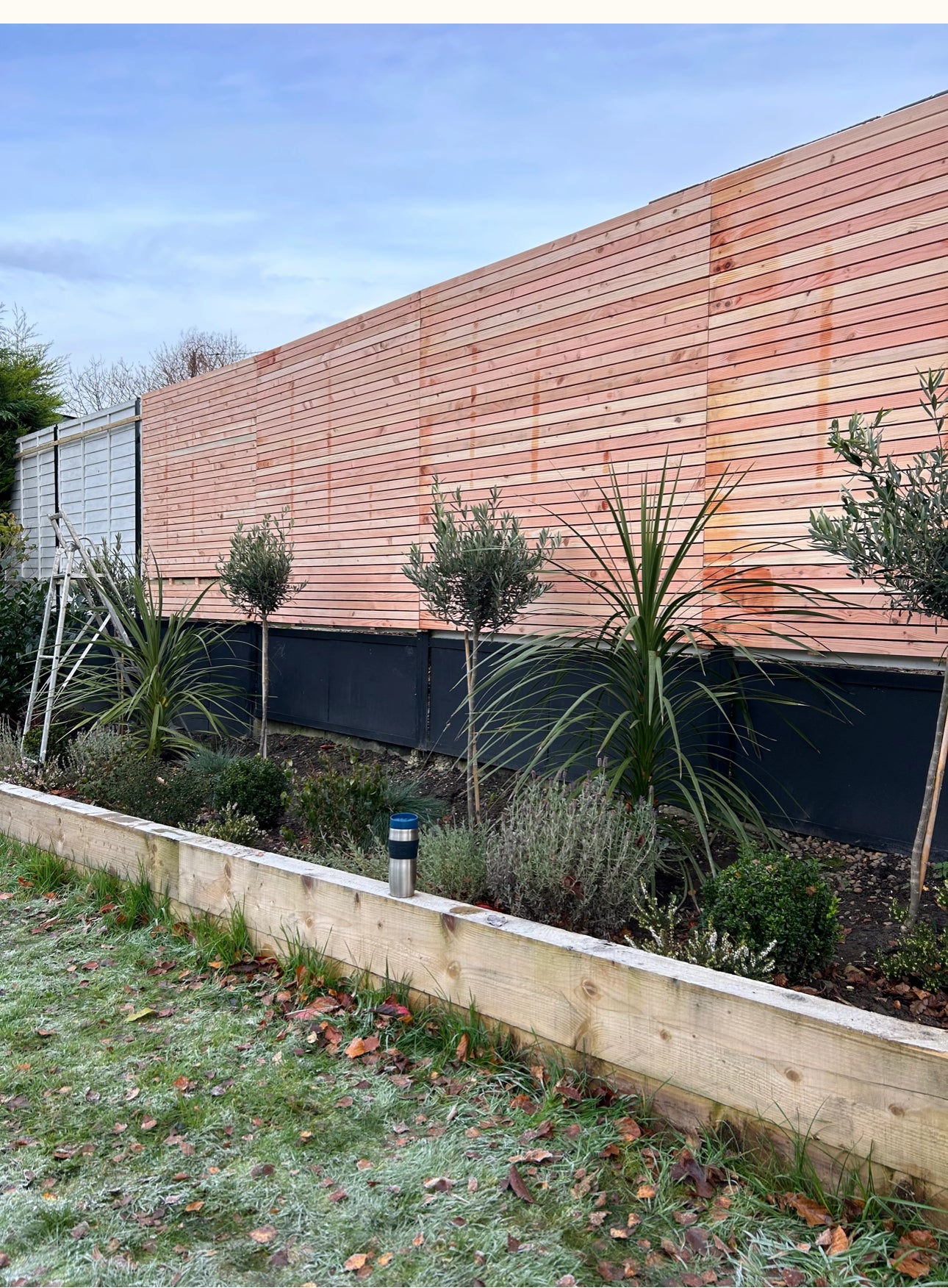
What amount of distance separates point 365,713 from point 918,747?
3.70 m

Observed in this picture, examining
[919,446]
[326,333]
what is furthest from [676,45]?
[326,333]

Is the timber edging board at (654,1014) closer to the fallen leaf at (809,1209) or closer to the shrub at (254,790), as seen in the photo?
the fallen leaf at (809,1209)

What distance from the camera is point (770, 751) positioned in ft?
12.6

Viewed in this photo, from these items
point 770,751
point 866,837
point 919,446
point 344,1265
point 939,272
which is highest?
point 939,272

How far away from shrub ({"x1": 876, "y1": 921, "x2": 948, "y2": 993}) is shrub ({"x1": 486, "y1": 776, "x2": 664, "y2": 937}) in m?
0.73

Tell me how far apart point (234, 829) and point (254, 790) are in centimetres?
50

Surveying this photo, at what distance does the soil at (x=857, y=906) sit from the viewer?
2350mm

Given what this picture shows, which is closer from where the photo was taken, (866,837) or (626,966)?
(626,966)

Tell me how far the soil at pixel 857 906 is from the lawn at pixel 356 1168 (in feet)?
1.91

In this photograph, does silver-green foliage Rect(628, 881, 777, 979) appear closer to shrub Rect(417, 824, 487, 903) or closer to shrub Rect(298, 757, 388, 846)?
shrub Rect(417, 824, 487, 903)

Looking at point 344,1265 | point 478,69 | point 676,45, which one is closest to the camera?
point 344,1265

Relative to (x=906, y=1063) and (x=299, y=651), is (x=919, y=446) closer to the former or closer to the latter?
(x=906, y=1063)

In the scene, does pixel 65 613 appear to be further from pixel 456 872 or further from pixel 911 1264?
pixel 911 1264

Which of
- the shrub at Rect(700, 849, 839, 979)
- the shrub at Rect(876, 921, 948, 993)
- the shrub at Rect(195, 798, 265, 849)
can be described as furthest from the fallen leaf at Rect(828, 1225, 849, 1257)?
the shrub at Rect(195, 798, 265, 849)
